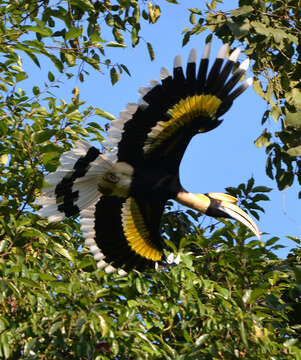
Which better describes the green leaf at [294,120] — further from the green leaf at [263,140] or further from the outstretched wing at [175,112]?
the green leaf at [263,140]

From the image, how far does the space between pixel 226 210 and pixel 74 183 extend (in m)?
0.85

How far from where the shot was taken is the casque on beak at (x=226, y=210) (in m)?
3.13

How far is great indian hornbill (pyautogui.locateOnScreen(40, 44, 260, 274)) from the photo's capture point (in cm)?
308

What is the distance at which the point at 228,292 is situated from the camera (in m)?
2.79

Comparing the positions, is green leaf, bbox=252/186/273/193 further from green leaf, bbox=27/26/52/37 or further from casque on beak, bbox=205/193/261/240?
green leaf, bbox=27/26/52/37

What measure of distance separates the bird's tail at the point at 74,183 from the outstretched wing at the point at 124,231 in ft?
0.24

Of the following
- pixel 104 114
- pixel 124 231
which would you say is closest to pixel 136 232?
pixel 124 231

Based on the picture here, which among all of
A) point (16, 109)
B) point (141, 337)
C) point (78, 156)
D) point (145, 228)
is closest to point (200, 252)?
point (145, 228)

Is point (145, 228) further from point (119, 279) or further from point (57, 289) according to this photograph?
point (57, 289)

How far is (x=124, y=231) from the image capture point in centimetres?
347

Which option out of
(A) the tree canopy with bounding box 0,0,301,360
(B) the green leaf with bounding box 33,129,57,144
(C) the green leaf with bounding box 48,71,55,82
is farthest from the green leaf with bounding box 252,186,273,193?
(B) the green leaf with bounding box 33,129,57,144

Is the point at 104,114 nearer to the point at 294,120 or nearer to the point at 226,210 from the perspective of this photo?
the point at 226,210

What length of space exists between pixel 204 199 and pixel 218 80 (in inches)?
25.0

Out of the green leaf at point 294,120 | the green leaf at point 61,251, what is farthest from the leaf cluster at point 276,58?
the green leaf at point 61,251
